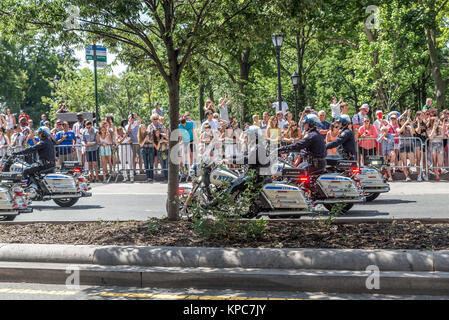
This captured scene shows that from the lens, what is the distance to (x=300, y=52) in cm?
3984

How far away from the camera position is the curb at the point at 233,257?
5.85m

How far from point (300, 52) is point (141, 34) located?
32.9m

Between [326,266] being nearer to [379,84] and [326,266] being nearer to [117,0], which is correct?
[117,0]

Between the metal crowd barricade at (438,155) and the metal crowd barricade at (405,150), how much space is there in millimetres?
218

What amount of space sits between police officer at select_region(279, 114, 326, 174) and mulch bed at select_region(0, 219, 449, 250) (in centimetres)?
255

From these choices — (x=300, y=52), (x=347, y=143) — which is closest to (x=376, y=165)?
(x=347, y=143)

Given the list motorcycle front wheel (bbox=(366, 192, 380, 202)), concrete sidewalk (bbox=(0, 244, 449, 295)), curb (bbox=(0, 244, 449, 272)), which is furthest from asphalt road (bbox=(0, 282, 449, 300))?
motorcycle front wheel (bbox=(366, 192, 380, 202))

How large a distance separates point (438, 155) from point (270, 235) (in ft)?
35.2

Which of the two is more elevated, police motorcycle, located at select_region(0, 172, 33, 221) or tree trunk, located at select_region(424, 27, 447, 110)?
tree trunk, located at select_region(424, 27, 447, 110)

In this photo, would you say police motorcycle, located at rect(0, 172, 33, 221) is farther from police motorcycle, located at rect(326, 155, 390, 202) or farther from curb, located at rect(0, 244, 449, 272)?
police motorcycle, located at rect(326, 155, 390, 202)

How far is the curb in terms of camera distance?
585cm

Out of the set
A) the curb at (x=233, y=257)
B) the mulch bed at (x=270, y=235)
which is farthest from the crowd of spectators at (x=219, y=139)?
the curb at (x=233, y=257)

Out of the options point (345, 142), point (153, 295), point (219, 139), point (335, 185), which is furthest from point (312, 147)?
point (219, 139)

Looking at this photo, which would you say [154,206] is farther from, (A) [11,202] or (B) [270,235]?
(B) [270,235]
